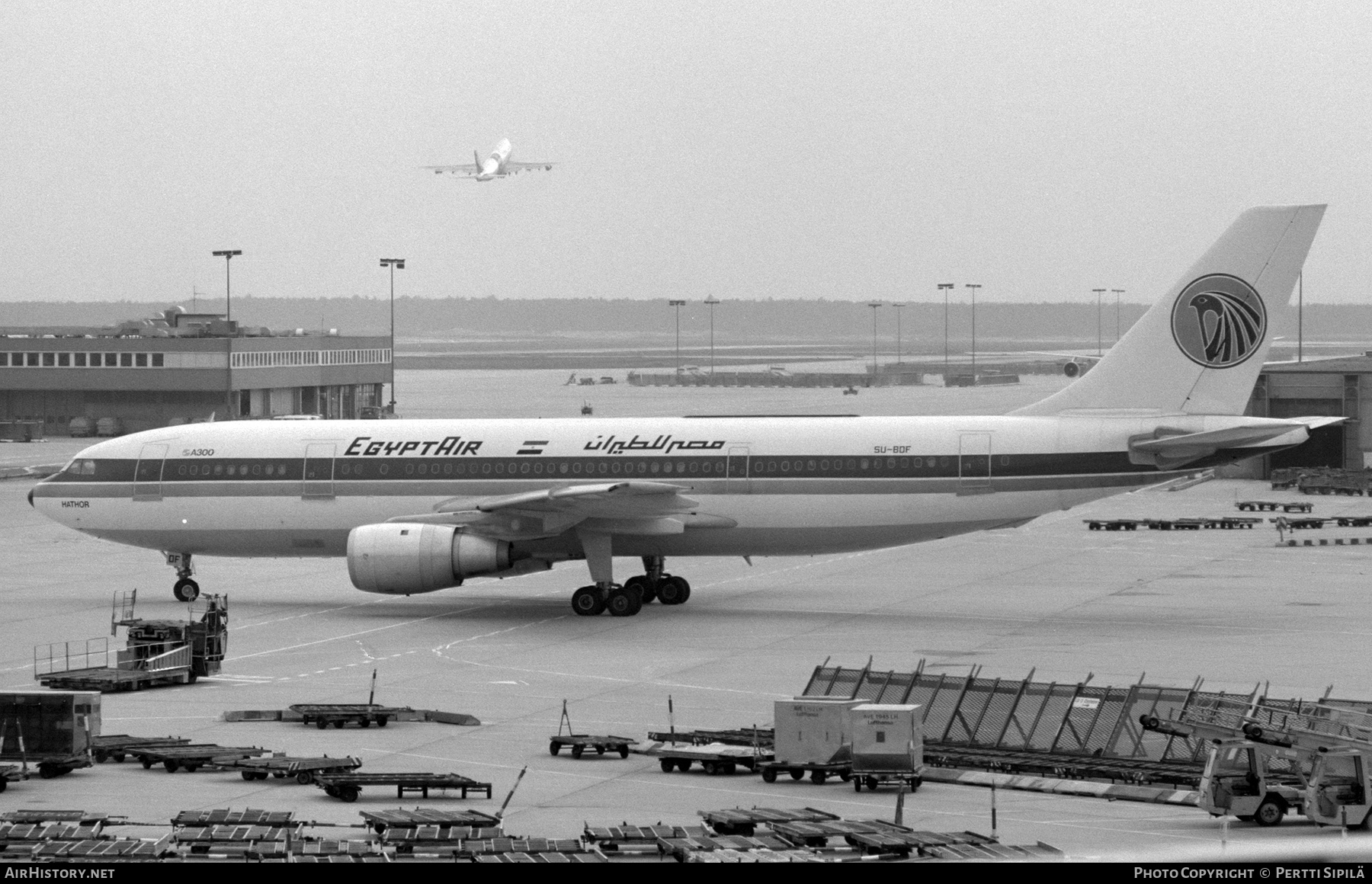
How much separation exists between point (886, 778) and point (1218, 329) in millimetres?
20384

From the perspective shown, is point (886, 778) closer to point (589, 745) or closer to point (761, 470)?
point (589, 745)

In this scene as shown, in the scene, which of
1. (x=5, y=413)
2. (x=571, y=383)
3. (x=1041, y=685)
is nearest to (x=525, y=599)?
(x=1041, y=685)

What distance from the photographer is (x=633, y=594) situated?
41188 millimetres

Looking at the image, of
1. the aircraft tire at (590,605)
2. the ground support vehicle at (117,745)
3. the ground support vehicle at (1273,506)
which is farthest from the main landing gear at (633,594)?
the ground support vehicle at (1273,506)

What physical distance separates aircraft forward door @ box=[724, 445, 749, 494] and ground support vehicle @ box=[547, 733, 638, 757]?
15948 mm

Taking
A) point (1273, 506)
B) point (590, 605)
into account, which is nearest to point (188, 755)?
point (590, 605)

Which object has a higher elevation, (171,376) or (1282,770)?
(171,376)

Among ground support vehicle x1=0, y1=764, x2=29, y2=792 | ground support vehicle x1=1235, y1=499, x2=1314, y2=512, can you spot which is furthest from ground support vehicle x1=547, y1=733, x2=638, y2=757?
ground support vehicle x1=1235, y1=499, x2=1314, y2=512

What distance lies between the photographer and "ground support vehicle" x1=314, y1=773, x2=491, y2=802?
22.1 metres

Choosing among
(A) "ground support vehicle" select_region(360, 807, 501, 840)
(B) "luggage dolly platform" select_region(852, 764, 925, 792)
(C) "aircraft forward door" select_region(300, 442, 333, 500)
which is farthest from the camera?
(C) "aircraft forward door" select_region(300, 442, 333, 500)

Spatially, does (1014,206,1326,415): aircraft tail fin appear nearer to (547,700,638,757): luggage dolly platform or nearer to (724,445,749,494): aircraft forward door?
(724,445,749,494): aircraft forward door

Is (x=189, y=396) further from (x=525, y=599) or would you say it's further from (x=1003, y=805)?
(x=1003, y=805)

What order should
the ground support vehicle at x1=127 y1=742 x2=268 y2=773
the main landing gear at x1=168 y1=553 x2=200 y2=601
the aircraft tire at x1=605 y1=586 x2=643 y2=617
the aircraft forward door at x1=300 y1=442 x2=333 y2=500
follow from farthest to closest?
the main landing gear at x1=168 y1=553 x2=200 y2=601 < the aircraft forward door at x1=300 y1=442 x2=333 y2=500 < the aircraft tire at x1=605 y1=586 x2=643 y2=617 < the ground support vehicle at x1=127 y1=742 x2=268 y2=773

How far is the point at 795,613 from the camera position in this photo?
41406 mm
